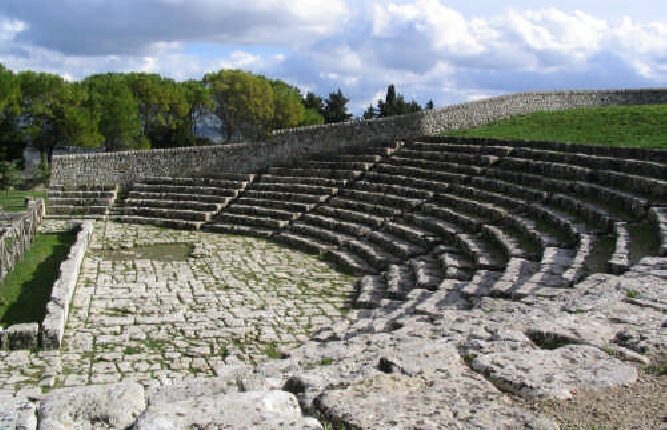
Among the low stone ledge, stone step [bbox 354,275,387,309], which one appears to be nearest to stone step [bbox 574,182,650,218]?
stone step [bbox 354,275,387,309]

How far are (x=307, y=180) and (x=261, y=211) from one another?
2.11 metres

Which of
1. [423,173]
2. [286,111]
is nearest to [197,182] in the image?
[423,173]

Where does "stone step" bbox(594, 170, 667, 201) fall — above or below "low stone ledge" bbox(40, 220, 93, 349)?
above

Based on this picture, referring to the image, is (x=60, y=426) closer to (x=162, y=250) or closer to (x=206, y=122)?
(x=162, y=250)

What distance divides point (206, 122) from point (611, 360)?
48.0 metres

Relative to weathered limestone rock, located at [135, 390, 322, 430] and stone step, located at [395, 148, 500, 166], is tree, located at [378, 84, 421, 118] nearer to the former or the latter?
stone step, located at [395, 148, 500, 166]

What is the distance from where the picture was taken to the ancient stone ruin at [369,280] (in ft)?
14.2

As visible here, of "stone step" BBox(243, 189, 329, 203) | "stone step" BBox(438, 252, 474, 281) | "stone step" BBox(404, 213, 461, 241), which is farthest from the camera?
"stone step" BBox(243, 189, 329, 203)

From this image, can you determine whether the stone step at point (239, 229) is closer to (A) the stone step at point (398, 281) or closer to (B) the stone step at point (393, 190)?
(B) the stone step at point (393, 190)

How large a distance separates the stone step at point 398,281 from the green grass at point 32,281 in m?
5.77

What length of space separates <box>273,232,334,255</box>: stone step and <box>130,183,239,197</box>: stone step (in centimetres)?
438

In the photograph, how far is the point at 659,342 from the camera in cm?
542

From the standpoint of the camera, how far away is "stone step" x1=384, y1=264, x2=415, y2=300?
37.3 feet

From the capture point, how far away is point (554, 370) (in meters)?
4.71
